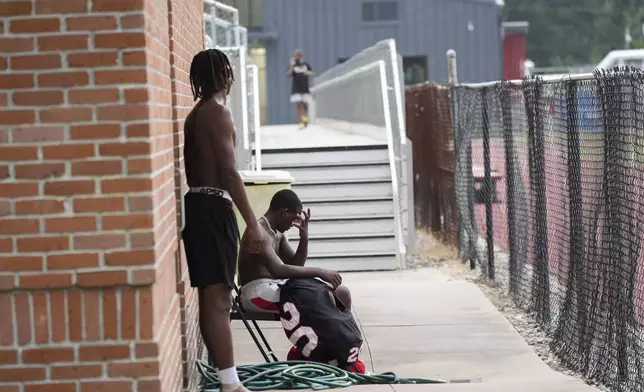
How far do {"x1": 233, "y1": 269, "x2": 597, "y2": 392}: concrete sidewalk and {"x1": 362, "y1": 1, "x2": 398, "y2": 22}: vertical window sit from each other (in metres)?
28.2

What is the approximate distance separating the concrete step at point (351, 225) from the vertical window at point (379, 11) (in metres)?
25.0

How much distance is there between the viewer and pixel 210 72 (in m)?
6.16

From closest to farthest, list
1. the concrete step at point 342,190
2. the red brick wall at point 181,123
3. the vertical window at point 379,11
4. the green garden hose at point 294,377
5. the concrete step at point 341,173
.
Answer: the red brick wall at point 181,123, the green garden hose at point 294,377, the concrete step at point 342,190, the concrete step at point 341,173, the vertical window at point 379,11

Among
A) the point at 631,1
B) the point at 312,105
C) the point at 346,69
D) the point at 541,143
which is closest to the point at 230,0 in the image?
the point at 312,105

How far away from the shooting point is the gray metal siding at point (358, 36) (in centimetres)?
3850

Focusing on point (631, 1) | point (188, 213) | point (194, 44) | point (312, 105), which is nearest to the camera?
point (188, 213)

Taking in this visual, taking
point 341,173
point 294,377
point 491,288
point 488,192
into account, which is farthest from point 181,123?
point 341,173

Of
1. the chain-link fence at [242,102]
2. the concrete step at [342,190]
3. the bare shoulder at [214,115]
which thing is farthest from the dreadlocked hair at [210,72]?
the concrete step at [342,190]

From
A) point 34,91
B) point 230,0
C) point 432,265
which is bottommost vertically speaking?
point 432,265

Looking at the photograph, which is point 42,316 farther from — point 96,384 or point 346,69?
point 346,69

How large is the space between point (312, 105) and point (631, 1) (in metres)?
44.4

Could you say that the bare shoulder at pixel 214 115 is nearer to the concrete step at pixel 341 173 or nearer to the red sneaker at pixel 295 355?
the red sneaker at pixel 295 355

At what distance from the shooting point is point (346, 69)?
2195 centimetres

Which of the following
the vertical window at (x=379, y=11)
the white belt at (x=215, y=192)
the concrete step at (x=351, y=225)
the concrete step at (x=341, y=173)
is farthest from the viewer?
the vertical window at (x=379, y=11)
